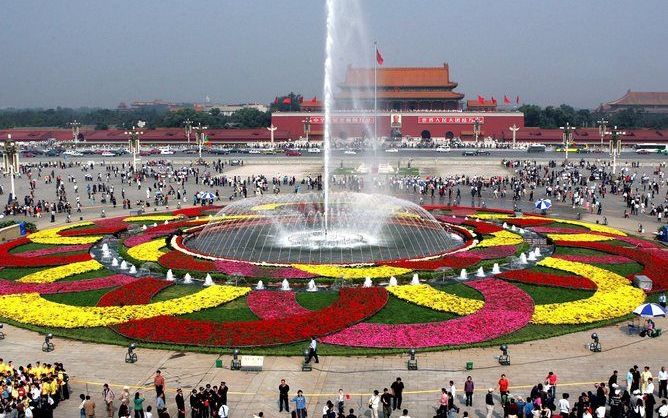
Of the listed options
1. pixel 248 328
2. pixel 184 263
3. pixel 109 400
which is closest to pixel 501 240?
pixel 184 263

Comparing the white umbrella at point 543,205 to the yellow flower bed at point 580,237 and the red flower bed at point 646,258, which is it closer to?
the yellow flower bed at point 580,237

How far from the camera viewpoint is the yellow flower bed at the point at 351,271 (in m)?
21.2

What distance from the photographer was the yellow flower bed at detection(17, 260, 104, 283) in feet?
71.4

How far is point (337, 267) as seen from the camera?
2227cm

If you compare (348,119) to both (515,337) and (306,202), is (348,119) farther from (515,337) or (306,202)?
(515,337)

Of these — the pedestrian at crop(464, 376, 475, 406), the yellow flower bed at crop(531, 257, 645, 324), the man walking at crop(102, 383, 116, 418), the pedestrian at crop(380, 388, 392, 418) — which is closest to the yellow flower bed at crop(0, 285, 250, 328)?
the man walking at crop(102, 383, 116, 418)

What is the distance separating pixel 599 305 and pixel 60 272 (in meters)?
17.0

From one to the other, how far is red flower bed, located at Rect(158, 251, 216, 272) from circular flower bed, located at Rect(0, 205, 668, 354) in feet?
0.13

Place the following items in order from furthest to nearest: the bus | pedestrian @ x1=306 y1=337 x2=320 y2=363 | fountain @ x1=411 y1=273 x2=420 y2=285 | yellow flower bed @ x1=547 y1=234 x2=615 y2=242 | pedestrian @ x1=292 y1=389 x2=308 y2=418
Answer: the bus
yellow flower bed @ x1=547 y1=234 x2=615 y2=242
fountain @ x1=411 y1=273 x2=420 y2=285
pedestrian @ x1=306 y1=337 x2=320 y2=363
pedestrian @ x1=292 y1=389 x2=308 y2=418

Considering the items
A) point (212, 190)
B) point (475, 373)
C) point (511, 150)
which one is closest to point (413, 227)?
point (475, 373)

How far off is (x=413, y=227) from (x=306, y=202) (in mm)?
6950

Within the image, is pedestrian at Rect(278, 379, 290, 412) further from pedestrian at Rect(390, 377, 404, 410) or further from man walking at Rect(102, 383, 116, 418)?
man walking at Rect(102, 383, 116, 418)

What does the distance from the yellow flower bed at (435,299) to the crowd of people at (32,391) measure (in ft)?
31.0

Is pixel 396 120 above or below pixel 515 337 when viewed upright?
above
